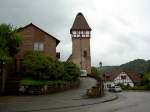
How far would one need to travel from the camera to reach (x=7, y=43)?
45688 millimetres

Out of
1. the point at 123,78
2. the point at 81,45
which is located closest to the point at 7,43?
the point at 81,45

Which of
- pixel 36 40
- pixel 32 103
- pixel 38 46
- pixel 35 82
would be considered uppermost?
pixel 36 40

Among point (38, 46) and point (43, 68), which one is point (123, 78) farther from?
point (43, 68)

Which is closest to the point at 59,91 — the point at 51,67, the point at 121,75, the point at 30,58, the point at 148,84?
the point at 51,67

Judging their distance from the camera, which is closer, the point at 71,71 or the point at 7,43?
the point at 7,43

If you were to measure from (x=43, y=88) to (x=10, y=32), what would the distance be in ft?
26.3

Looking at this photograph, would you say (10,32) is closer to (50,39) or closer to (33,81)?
(33,81)

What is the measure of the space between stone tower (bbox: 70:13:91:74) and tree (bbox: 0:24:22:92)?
4431cm

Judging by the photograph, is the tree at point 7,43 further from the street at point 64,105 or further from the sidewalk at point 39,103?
the street at point 64,105

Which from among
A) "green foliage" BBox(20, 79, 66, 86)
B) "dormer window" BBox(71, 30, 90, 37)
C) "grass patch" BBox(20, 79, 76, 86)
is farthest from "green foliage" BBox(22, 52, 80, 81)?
"dormer window" BBox(71, 30, 90, 37)

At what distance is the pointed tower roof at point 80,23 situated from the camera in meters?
94.4

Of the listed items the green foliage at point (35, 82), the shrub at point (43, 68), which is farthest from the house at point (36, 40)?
the green foliage at point (35, 82)

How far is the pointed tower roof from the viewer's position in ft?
310

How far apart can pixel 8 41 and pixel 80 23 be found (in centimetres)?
5221
